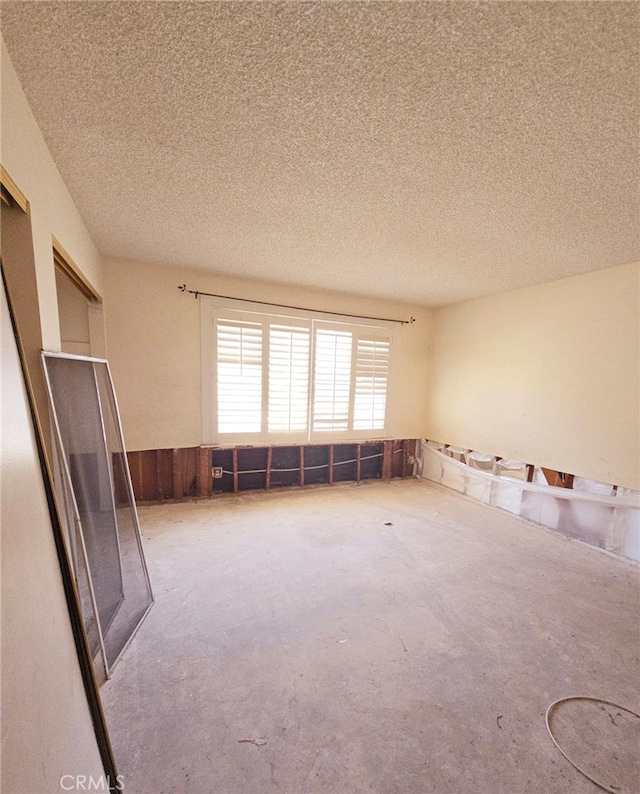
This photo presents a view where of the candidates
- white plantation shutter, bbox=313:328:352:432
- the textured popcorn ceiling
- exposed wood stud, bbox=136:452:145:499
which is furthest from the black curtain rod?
exposed wood stud, bbox=136:452:145:499

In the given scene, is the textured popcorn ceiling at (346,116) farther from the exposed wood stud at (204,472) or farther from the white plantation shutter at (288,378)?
the exposed wood stud at (204,472)

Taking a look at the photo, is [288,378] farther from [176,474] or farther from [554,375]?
[554,375]

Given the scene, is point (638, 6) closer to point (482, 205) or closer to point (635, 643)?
point (482, 205)

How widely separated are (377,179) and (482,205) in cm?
67

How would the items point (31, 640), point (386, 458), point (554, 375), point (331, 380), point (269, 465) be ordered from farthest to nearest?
point (386, 458)
point (331, 380)
point (269, 465)
point (554, 375)
point (31, 640)

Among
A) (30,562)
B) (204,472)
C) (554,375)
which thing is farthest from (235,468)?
(554,375)

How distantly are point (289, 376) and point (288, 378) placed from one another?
→ 26mm

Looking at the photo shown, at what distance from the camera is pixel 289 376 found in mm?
3652

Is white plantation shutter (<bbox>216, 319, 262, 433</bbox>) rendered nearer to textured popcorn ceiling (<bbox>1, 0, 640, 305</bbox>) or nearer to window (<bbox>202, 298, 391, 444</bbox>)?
window (<bbox>202, 298, 391, 444</bbox>)

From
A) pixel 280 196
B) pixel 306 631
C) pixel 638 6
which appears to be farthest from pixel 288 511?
pixel 638 6

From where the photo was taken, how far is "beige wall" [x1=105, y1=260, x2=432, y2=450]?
3006 millimetres

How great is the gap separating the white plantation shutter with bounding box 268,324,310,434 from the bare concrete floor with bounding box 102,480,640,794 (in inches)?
53.0

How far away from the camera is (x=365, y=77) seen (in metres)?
1.03

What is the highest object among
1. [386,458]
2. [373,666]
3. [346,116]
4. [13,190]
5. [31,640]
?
[346,116]
